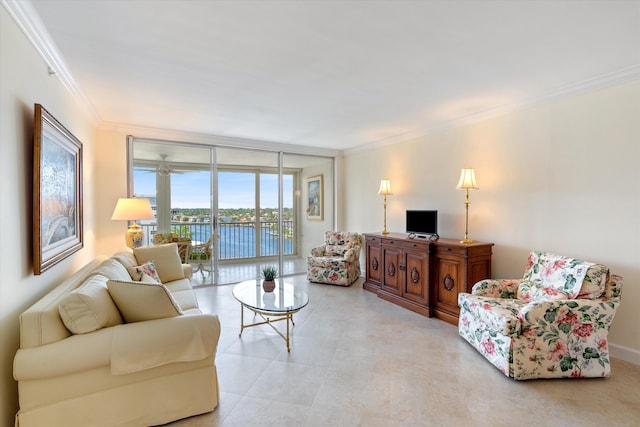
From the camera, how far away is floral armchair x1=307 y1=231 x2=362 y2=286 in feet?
16.2

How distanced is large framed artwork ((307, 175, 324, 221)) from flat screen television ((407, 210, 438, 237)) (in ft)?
7.54

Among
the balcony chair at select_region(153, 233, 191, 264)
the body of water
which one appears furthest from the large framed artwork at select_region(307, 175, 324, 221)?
the balcony chair at select_region(153, 233, 191, 264)

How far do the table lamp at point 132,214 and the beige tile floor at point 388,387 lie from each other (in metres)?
1.82

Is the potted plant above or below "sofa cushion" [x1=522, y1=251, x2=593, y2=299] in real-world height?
below

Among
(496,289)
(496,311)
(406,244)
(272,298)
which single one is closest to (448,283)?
(496,289)

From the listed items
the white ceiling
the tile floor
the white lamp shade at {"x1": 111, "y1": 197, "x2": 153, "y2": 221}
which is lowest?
the tile floor

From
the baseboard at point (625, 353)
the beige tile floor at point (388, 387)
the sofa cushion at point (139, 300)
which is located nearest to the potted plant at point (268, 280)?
the beige tile floor at point (388, 387)

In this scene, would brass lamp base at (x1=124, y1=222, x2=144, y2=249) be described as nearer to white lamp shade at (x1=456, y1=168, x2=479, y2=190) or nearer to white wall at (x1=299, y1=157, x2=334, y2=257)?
white wall at (x1=299, y1=157, x2=334, y2=257)

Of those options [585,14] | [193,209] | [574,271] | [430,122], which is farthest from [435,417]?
[193,209]

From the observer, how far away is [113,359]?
1.64m

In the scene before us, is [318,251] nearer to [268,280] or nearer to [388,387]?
[268,280]

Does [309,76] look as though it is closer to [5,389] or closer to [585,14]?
[585,14]

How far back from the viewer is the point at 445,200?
406 centimetres

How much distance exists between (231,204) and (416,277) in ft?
10.8
